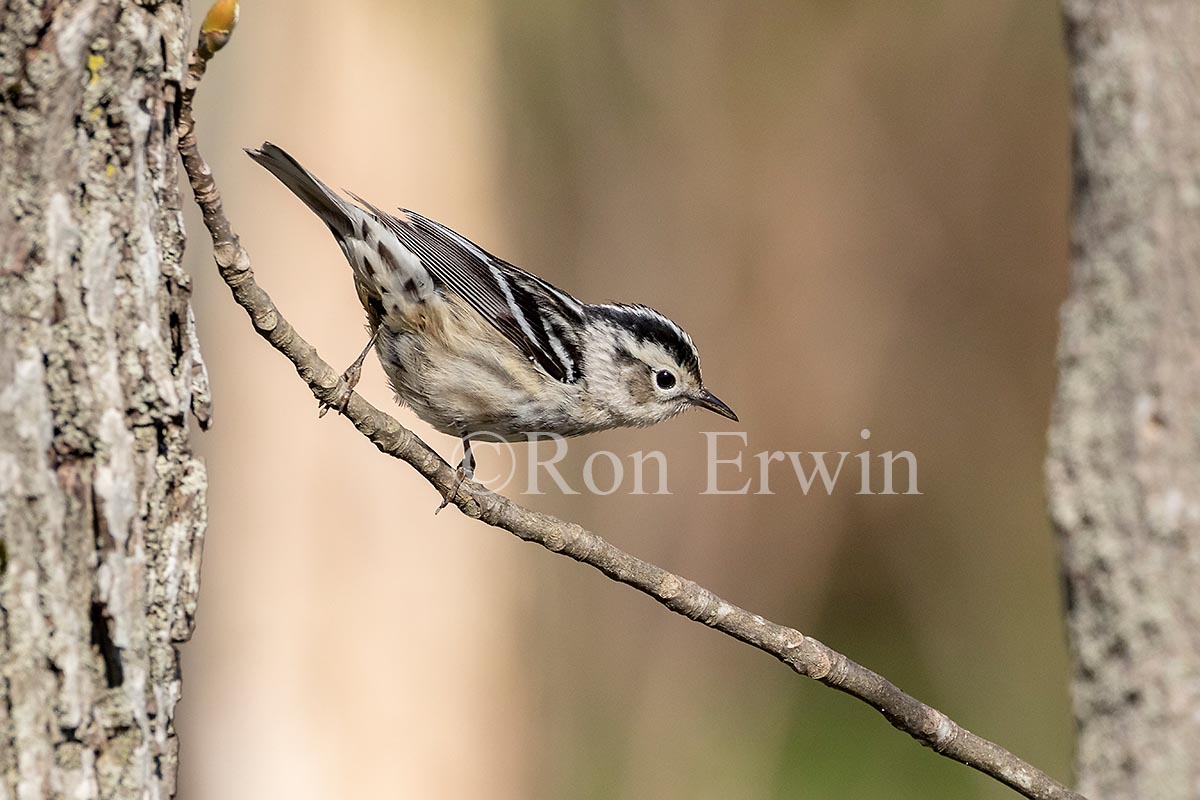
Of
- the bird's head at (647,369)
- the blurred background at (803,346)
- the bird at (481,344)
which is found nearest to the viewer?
the bird at (481,344)

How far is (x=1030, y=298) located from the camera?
6398 mm

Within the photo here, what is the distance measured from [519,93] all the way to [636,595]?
290 centimetres

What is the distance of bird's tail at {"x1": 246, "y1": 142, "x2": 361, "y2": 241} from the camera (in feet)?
10.2

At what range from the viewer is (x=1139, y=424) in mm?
2273

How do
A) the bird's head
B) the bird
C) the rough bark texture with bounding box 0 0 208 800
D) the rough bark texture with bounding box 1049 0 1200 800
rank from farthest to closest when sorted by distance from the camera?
1. the bird's head
2. the bird
3. the rough bark texture with bounding box 1049 0 1200 800
4. the rough bark texture with bounding box 0 0 208 800

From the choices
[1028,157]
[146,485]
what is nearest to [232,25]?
[146,485]

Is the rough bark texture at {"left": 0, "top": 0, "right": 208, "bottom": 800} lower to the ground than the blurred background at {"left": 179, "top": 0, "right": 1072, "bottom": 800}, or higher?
lower

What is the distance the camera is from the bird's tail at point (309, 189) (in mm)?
3107

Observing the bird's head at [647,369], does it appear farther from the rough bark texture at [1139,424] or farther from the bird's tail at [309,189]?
the rough bark texture at [1139,424]

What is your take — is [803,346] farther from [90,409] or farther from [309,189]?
[90,409]

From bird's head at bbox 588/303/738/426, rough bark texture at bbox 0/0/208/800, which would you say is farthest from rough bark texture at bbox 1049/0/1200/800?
bird's head at bbox 588/303/738/426

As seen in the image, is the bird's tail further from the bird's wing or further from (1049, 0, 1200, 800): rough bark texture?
(1049, 0, 1200, 800): rough bark texture

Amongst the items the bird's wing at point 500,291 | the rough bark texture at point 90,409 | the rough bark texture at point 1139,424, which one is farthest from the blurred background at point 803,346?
the rough bark texture at point 90,409

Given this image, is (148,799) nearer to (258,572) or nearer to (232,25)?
(232,25)
